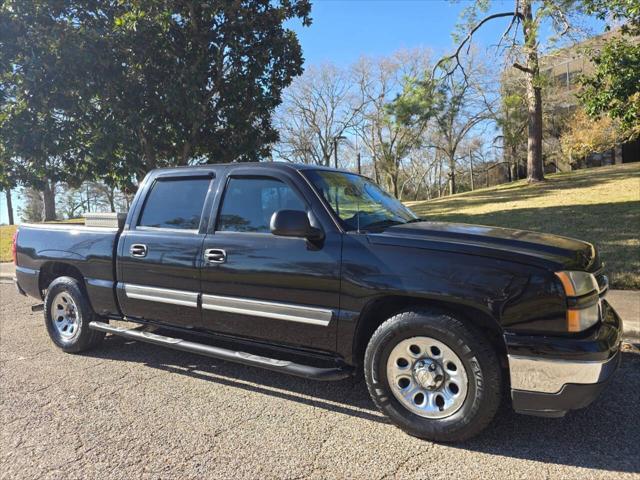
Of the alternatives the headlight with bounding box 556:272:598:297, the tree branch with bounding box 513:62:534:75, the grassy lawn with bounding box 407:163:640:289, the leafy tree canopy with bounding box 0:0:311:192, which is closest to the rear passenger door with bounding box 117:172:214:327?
the headlight with bounding box 556:272:598:297

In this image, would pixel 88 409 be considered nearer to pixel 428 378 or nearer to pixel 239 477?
pixel 239 477

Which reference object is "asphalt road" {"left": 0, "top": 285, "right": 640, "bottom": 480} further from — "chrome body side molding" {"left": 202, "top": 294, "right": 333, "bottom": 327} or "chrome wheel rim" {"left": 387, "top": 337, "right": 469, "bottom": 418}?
"chrome body side molding" {"left": 202, "top": 294, "right": 333, "bottom": 327}

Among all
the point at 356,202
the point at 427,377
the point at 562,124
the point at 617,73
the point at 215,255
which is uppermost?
the point at 562,124

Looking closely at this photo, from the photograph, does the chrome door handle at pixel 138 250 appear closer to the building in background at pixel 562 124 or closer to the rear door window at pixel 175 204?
the rear door window at pixel 175 204

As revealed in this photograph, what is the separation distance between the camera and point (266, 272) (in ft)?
11.8

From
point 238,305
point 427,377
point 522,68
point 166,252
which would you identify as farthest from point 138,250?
point 522,68

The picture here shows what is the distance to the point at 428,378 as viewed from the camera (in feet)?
10.1

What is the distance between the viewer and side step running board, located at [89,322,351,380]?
10.9ft

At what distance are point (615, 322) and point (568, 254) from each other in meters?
0.66

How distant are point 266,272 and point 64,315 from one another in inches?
111

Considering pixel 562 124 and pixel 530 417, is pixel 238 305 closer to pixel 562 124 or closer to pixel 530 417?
pixel 530 417

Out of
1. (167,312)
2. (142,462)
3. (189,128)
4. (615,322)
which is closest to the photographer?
(142,462)

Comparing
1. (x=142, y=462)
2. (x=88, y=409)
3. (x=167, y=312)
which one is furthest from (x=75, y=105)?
(x=142, y=462)

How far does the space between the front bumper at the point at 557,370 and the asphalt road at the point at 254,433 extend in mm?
349
